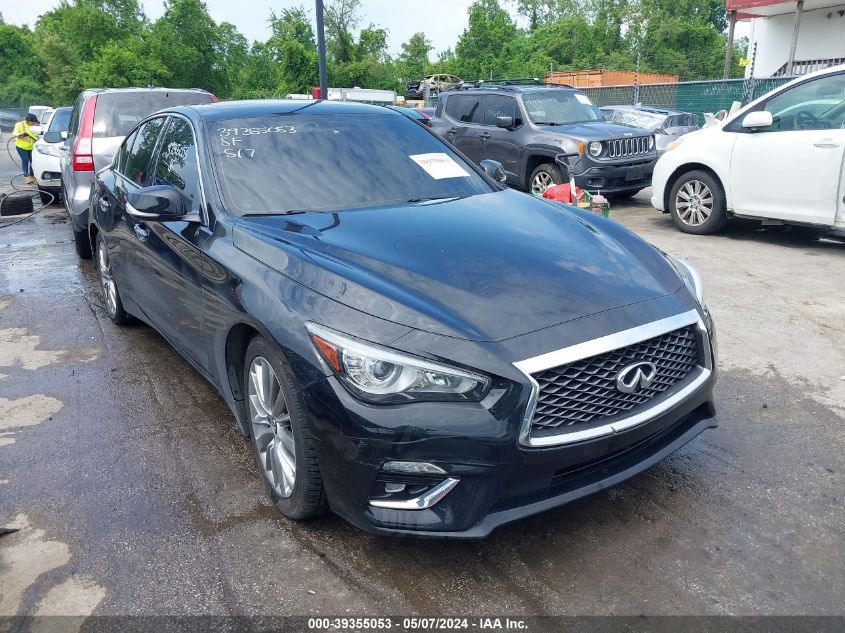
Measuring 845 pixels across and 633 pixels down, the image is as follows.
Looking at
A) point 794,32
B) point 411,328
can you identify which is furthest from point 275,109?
point 794,32

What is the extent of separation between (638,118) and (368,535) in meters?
16.2

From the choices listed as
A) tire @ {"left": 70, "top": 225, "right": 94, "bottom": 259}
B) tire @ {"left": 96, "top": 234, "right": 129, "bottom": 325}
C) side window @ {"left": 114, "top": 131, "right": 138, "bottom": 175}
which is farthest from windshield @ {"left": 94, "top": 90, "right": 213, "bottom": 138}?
side window @ {"left": 114, "top": 131, "right": 138, "bottom": 175}

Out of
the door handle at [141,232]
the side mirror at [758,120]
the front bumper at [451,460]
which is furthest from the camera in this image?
the side mirror at [758,120]

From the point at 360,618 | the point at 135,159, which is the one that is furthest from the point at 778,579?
the point at 135,159

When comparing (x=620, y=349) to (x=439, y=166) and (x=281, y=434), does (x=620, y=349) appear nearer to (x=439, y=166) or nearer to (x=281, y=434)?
(x=281, y=434)

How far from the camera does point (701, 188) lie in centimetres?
845

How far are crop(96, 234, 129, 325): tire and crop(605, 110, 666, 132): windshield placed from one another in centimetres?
1353

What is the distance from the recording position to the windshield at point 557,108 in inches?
440

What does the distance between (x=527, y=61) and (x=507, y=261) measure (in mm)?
66378

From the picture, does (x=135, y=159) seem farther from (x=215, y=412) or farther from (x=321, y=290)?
(x=321, y=290)

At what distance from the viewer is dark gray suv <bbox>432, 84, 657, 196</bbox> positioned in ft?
33.8

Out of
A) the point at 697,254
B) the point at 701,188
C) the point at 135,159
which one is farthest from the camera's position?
the point at 701,188

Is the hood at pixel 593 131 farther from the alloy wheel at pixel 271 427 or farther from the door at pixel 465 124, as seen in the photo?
the alloy wheel at pixel 271 427

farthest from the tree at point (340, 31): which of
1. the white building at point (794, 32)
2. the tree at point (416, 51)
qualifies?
the white building at point (794, 32)
